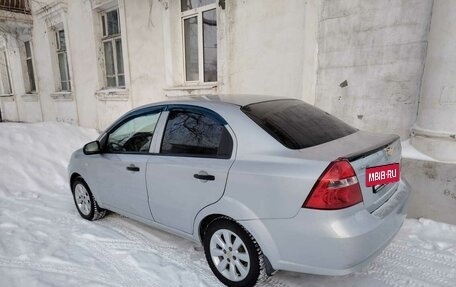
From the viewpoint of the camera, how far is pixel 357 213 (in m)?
1.82

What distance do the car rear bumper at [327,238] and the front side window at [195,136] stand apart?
24.3 inches

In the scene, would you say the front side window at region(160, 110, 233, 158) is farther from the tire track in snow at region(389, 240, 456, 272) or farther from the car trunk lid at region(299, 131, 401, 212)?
the tire track in snow at region(389, 240, 456, 272)

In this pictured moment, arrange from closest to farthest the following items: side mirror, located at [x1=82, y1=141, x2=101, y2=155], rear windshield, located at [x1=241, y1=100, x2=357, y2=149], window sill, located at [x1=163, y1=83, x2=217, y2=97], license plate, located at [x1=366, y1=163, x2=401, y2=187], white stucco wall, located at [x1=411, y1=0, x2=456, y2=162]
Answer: license plate, located at [x1=366, y1=163, x2=401, y2=187]
rear windshield, located at [x1=241, y1=100, x2=357, y2=149]
white stucco wall, located at [x1=411, y1=0, x2=456, y2=162]
side mirror, located at [x1=82, y1=141, x2=101, y2=155]
window sill, located at [x1=163, y1=83, x2=217, y2=97]

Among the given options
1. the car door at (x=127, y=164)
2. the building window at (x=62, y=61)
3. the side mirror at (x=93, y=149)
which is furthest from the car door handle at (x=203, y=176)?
the building window at (x=62, y=61)

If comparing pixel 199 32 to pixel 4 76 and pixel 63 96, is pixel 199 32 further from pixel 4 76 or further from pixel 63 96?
pixel 4 76

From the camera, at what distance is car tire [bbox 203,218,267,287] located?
2.10 m

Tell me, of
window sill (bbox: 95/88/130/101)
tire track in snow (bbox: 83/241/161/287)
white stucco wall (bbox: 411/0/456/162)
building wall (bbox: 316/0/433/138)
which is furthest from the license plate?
window sill (bbox: 95/88/130/101)

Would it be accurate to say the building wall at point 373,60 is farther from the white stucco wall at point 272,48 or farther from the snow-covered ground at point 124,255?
Result: the snow-covered ground at point 124,255

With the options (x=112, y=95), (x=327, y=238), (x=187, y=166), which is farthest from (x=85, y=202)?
(x=112, y=95)

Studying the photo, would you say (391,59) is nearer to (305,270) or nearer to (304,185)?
(304,185)

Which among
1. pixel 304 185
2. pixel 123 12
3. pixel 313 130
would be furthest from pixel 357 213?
pixel 123 12

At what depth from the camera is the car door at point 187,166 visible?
2.22 meters

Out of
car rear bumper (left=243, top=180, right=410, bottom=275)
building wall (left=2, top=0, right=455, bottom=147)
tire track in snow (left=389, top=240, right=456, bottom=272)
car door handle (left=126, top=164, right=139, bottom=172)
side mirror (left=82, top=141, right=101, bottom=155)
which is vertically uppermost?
building wall (left=2, top=0, right=455, bottom=147)

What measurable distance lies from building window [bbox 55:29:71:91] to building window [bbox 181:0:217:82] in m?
6.15
